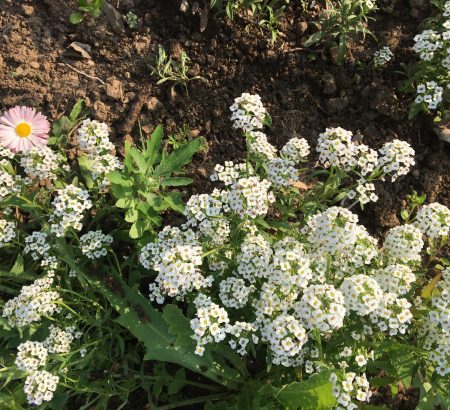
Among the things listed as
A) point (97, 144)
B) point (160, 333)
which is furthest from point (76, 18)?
point (160, 333)

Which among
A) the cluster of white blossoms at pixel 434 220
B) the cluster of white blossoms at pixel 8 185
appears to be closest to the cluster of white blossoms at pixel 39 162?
the cluster of white blossoms at pixel 8 185

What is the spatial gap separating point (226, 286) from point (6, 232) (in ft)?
5.31

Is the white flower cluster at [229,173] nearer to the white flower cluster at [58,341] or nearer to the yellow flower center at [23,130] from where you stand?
the white flower cluster at [58,341]

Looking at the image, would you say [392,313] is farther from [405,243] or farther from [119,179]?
[119,179]

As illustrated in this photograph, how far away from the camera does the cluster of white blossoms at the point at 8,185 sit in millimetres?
3531

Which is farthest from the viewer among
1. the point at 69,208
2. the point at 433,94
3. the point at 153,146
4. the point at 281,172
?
the point at 433,94

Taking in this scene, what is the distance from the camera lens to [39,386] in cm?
299

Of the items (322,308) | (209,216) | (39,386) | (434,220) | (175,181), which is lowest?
(39,386)

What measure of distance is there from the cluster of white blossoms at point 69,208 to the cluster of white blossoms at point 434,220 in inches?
83.7

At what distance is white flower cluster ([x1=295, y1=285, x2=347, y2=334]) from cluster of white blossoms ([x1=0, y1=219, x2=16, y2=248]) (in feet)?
6.66

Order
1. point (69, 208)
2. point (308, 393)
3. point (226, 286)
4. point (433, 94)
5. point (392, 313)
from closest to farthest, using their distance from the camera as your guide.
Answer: point (392, 313) < point (308, 393) < point (226, 286) < point (69, 208) < point (433, 94)

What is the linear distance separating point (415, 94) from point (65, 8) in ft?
10.9

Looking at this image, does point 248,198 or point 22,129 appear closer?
point 248,198

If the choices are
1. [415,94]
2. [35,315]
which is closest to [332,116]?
[415,94]
